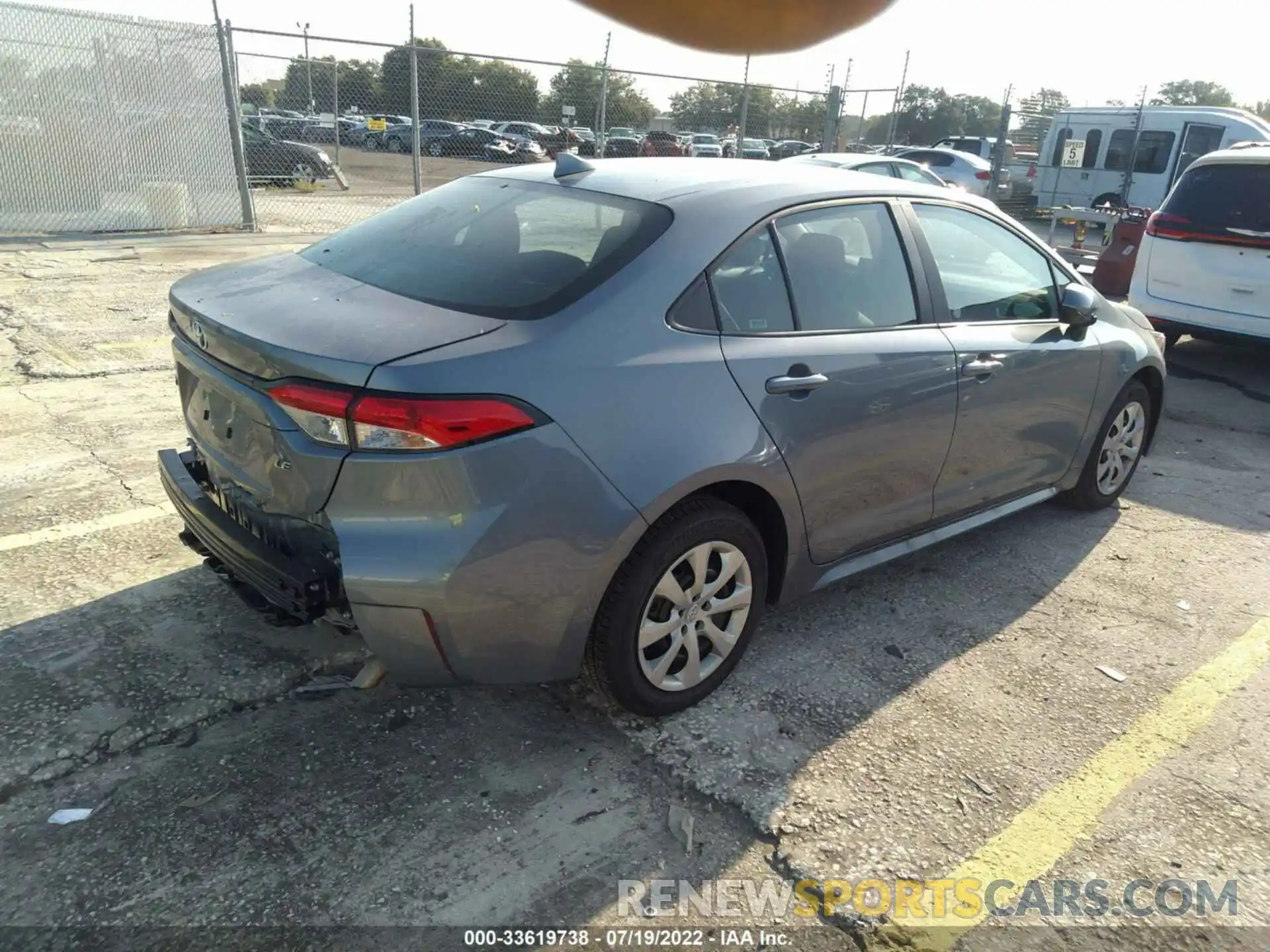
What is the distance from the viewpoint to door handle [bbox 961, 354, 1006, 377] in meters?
3.47

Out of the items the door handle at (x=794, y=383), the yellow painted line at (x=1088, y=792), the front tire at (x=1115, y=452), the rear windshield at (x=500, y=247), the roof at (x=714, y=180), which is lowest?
the yellow painted line at (x=1088, y=792)

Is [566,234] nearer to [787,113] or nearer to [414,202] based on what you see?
[414,202]

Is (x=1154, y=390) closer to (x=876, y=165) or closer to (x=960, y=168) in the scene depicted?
(x=876, y=165)

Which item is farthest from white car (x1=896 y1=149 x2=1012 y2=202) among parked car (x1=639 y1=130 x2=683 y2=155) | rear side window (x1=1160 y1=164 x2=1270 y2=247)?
rear side window (x1=1160 y1=164 x2=1270 y2=247)

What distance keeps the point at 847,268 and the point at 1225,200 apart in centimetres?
542

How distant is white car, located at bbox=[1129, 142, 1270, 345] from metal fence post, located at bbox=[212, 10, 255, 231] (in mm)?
9771

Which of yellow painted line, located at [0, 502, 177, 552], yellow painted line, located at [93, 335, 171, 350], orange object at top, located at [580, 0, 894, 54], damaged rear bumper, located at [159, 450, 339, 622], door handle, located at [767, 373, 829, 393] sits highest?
orange object at top, located at [580, 0, 894, 54]

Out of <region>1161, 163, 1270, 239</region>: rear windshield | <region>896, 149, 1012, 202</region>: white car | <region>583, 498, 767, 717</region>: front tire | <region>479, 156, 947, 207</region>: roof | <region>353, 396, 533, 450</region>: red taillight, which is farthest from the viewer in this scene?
<region>896, 149, 1012, 202</region>: white car

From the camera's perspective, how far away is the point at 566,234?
2900mm

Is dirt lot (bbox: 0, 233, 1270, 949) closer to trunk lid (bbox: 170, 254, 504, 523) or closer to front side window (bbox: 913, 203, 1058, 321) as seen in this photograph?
trunk lid (bbox: 170, 254, 504, 523)

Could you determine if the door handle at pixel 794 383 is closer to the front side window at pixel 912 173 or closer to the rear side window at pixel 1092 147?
the front side window at pixel 912 173

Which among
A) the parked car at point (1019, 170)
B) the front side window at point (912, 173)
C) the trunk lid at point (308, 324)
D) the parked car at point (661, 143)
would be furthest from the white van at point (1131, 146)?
the trunk lid at point (308, 324)

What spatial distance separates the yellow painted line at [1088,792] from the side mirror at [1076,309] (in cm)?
143

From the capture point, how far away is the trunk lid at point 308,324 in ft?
7.63
